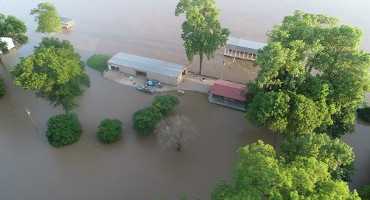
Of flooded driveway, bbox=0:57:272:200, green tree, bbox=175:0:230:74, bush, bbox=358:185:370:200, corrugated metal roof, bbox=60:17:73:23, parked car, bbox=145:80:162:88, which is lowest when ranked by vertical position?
flooded driveway, bbox=0:57:272:200

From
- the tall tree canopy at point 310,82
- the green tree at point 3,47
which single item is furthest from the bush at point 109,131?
the green tree at point 3,47

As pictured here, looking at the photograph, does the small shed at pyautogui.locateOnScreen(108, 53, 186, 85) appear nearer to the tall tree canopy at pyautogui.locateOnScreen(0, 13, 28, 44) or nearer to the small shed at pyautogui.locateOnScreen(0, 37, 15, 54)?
the tall tree canopy at pyautogui.locateOnScreen(0, 13, 28, 44)

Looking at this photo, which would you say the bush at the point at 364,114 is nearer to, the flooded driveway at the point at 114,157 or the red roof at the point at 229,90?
the flooded driveway at the point at 114,157

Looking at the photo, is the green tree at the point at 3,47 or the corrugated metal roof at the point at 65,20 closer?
the green tree at the point at 3,47

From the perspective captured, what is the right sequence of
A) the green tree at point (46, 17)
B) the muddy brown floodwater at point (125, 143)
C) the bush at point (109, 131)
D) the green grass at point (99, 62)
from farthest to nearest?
the green tree at point (46, 17), the green grass at point (99, 62), the bush at point (109, 131), the muddy brown floodwater at point (125, 143)

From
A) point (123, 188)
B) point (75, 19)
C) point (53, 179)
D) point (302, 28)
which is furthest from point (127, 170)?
point (75, 19)

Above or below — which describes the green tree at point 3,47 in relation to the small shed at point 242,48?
below

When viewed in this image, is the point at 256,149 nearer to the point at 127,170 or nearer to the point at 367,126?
the point at 127,170

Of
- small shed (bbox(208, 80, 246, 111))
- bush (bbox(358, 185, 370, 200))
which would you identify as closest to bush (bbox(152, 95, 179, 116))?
small shed (bbox(208, 80, 246, 111))
